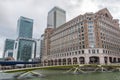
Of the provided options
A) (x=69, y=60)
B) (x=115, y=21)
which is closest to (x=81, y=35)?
(x=69, y=60)

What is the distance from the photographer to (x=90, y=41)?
96062 mm

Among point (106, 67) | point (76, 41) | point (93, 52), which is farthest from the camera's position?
point (76, 41)

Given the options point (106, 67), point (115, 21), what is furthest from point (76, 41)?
point (115, 21)

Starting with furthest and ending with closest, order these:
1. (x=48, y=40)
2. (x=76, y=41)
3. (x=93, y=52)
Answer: (x=48, y=40)
(x=76, y=41)
(x=93, y=52)

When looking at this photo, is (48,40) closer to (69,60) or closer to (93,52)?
(69,60)

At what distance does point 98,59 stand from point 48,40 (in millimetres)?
74864

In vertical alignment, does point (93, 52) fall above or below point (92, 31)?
below

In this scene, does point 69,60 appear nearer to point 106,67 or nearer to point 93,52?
point 93,52

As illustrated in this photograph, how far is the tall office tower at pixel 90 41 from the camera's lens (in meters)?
94.4

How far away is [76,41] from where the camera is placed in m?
106

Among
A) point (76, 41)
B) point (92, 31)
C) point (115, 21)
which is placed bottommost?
point (76, 41)

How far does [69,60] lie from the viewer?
111 metres

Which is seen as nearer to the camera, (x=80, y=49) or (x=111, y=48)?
(x=80, y=49)

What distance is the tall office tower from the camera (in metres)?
94.4
